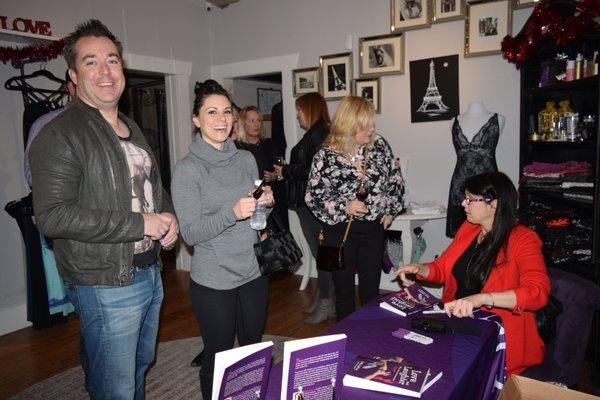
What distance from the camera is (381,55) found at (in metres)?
4.03

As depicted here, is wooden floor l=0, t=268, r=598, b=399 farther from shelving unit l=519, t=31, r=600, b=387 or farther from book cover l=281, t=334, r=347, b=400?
book cover l=281, t=334, r=347, b=400

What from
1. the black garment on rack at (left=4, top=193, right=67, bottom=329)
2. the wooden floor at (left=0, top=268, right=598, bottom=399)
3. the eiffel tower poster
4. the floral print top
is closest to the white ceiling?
the eiffel tower poster

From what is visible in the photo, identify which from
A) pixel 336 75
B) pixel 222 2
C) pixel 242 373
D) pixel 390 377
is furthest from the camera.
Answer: pixel 222 2

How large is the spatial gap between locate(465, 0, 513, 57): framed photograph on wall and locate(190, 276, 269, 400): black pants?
2885 millimetres

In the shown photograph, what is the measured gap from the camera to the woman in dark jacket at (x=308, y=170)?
332 cm

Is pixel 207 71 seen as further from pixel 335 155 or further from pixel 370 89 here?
pixel 335 155

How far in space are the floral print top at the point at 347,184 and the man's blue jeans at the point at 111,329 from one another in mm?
1301

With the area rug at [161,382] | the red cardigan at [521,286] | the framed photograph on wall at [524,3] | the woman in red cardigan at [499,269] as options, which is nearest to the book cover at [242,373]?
the woman in red cardigan at [499,269]

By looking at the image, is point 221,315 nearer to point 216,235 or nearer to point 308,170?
point 216,235

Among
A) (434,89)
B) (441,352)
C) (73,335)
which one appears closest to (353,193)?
(441,352)

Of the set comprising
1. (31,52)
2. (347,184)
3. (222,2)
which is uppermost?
(222,2)

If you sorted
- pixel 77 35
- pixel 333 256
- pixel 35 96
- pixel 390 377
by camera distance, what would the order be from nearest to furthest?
pixel 390 377, pixel 77 35, pixel 333 256, pixel 35 96

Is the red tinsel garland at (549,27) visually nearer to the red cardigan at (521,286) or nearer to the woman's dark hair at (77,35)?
the red cardigan at (521,286)

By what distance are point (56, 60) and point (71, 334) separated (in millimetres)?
2301
